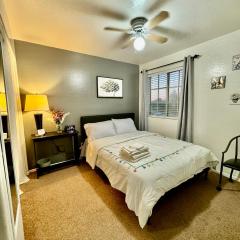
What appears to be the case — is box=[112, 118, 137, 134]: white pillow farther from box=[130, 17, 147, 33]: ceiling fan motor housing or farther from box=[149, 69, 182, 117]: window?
box=[130, 17, 147, 33]: ceiling fan motor housing

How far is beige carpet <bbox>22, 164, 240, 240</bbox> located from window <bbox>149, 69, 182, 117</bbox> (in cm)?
181

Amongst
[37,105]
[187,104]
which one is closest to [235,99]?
[187,104]

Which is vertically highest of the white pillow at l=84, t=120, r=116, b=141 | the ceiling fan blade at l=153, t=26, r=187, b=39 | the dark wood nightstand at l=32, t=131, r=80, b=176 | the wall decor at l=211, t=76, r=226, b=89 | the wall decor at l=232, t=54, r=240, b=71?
the ceiling fan blade at l=153, t=26, r=187, b=39

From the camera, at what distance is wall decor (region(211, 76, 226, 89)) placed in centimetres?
251

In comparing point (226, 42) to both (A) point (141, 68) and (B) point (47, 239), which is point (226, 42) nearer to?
(A) point (141, 68)

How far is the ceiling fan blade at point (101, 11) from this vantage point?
5.44 ft

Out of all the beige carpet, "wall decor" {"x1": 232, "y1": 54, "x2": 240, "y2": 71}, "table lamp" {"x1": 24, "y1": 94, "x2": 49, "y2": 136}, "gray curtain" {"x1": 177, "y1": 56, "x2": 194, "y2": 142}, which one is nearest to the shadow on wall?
the beige carpet

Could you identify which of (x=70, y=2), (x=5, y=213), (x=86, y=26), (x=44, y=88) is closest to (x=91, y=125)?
(x=44, y=88)

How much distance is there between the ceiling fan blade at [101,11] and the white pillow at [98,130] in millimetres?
1982

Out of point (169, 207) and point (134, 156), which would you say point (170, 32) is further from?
point (169, 207)

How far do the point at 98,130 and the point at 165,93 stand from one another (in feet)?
6.68

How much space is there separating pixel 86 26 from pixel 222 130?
2.96 m

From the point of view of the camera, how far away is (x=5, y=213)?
760mm

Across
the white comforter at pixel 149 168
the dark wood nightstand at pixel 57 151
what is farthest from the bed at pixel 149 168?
the dark wood nightstand at pixel 57 151
